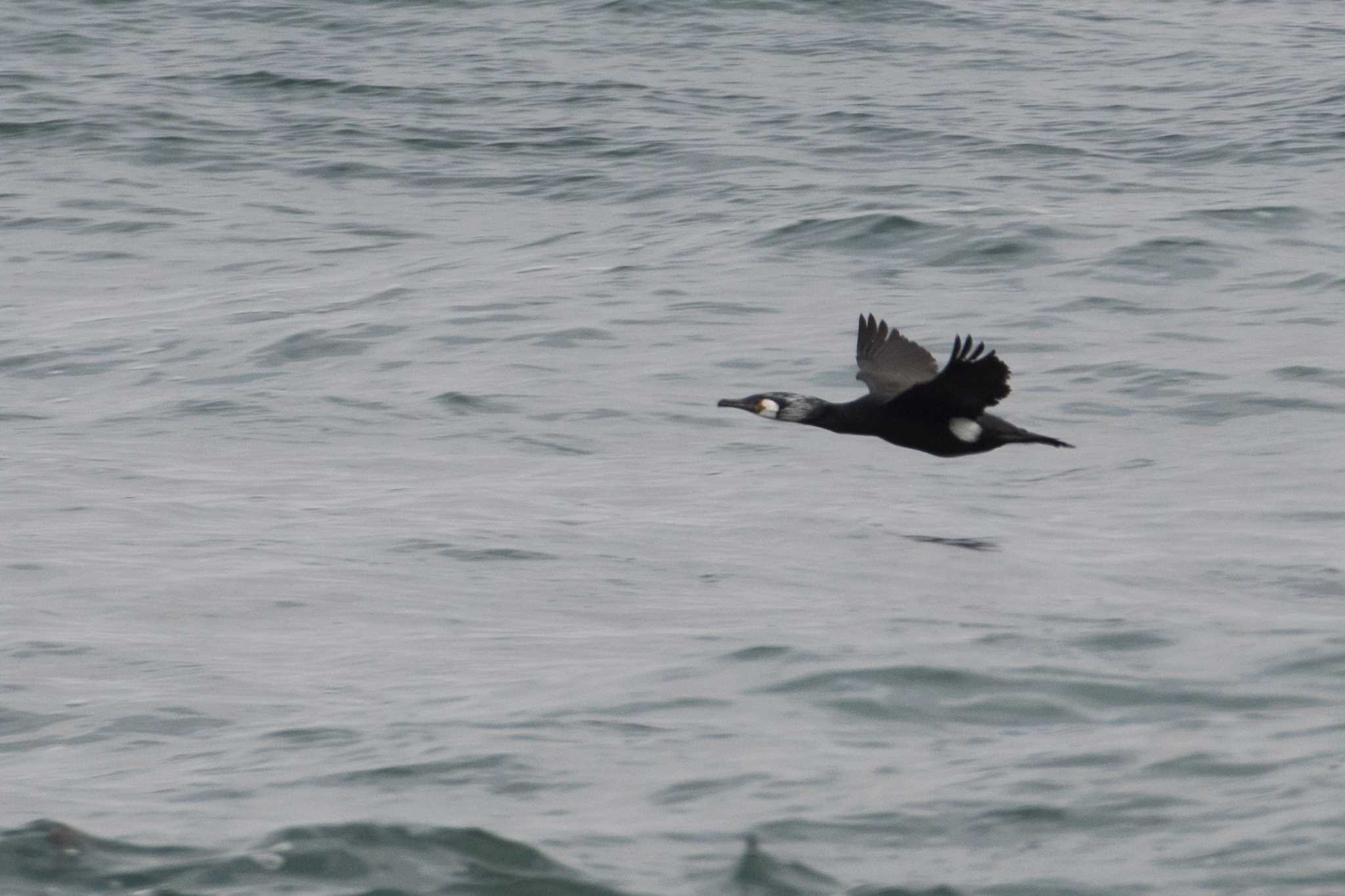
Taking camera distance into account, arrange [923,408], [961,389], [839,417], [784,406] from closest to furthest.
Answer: [961,389] → [923,408] → [839,417] → [784,406]

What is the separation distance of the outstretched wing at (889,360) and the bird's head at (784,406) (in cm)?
34

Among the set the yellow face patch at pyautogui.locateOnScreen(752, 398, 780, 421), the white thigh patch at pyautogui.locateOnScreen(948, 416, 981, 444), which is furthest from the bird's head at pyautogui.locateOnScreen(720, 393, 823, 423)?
the white thigh patch at pyautogui.locateOnScreen(948, 416, 981, 444)

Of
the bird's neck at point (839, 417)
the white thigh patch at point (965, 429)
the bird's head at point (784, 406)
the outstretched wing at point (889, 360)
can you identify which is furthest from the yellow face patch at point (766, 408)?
the white thigh patch at point (965, 429)

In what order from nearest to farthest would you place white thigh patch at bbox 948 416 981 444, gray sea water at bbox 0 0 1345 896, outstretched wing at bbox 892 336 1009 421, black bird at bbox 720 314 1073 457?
gray sea water at bbox 0 0 1345 896
outstretched wing at bbox 892 336 1009 421
black bird at bbox 720 314 1073 457
white thigh patch at bbox 948 416 981 444

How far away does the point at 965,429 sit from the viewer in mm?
9617

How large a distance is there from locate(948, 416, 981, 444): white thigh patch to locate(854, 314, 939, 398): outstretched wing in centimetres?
58

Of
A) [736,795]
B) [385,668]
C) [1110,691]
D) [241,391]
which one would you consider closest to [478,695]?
[385,668]

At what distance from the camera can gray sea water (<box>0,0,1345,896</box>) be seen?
20.1 ft

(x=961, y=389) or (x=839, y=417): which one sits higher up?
(x=961, y=389)

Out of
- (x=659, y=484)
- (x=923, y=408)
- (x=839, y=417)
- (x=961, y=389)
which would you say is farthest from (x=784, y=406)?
(x=659, y=484)

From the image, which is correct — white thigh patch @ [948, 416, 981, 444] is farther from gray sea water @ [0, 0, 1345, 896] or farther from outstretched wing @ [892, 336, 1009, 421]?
gray sea water @ [0, 0, 1345, 896]

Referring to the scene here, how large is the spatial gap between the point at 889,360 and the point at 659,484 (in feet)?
4.67

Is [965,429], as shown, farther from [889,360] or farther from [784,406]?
[889,360]

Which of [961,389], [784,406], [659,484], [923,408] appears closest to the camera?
[961,389]
